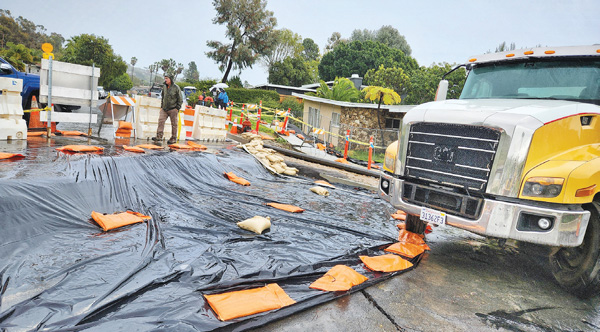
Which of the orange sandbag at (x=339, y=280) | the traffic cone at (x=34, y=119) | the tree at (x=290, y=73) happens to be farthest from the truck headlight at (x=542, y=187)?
the tree at (x=290, y=73)

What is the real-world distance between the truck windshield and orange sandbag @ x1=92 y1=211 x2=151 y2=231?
16.7 ft

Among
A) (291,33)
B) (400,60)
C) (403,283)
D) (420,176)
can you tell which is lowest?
(403,283)

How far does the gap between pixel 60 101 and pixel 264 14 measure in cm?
4143

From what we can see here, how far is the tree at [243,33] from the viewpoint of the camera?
4391cm

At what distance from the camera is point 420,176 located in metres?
4.50

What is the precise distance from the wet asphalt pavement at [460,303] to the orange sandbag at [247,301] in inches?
6.6

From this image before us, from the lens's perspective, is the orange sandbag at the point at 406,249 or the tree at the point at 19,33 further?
the tree at the point at 19,33

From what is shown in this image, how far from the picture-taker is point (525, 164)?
12.0ft

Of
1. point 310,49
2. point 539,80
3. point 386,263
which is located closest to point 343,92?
point 539,80

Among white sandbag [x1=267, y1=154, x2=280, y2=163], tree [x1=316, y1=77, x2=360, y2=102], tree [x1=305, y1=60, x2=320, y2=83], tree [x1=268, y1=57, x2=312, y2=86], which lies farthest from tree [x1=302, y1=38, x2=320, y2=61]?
white sandbag [x1=267, y1=154, x2=280, y2=163]

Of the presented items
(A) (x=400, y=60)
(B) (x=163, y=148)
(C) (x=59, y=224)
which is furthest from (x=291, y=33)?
(C) (x=59, y=224)

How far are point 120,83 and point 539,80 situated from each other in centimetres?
6158

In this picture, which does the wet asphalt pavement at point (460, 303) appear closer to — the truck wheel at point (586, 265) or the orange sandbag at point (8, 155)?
the truck wheel at point (586, 265)

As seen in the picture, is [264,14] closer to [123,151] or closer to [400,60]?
[400,60]
